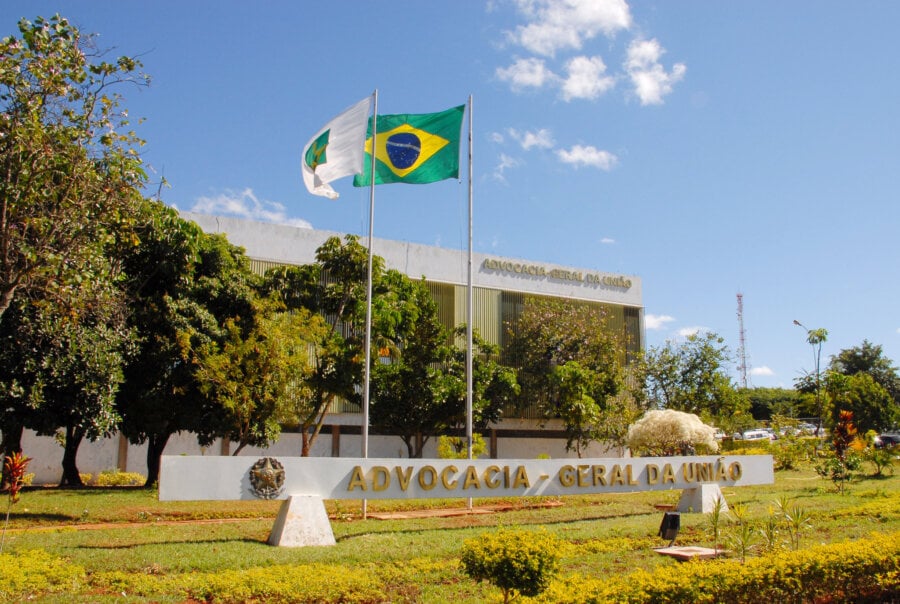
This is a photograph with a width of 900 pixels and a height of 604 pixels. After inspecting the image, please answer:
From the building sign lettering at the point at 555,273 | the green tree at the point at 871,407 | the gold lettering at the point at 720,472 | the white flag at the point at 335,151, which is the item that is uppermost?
the building sign lettering at the point at 555,273

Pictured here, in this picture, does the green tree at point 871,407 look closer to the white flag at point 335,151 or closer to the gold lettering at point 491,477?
the gold lettering at point 491,477

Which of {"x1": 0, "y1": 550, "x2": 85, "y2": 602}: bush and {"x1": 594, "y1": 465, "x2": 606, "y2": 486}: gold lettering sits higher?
{"x1": 594, "y1": 465, "x2": 606, "y2": 486}: gold lettering

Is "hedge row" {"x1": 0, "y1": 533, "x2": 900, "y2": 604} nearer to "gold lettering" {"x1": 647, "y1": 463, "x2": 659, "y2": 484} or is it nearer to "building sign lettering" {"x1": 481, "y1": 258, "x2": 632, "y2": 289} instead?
"gold lettering" {"x1": 647, "y1": 463, "x2": 659, "y2": 484}

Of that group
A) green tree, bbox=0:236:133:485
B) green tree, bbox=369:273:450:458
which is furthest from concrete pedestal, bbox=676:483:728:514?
green tree, bbox=369:273:450:458

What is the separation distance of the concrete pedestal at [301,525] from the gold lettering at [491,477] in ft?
10.7

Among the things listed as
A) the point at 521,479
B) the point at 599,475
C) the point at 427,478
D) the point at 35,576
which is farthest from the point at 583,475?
the point at 35,576

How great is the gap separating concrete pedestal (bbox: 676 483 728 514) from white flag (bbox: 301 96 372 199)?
32.7 feet

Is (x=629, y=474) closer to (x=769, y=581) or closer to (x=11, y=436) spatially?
(x=769, y=581)

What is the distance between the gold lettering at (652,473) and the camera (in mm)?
14984

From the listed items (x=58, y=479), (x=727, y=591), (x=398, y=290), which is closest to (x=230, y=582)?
(x=727, y=591)

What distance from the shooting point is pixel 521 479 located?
532 inches

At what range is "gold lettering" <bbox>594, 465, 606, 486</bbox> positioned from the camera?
14.3m

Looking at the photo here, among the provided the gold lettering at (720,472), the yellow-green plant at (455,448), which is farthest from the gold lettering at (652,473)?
the yellow-green plant at (455,448)

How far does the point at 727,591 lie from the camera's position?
679 cm
